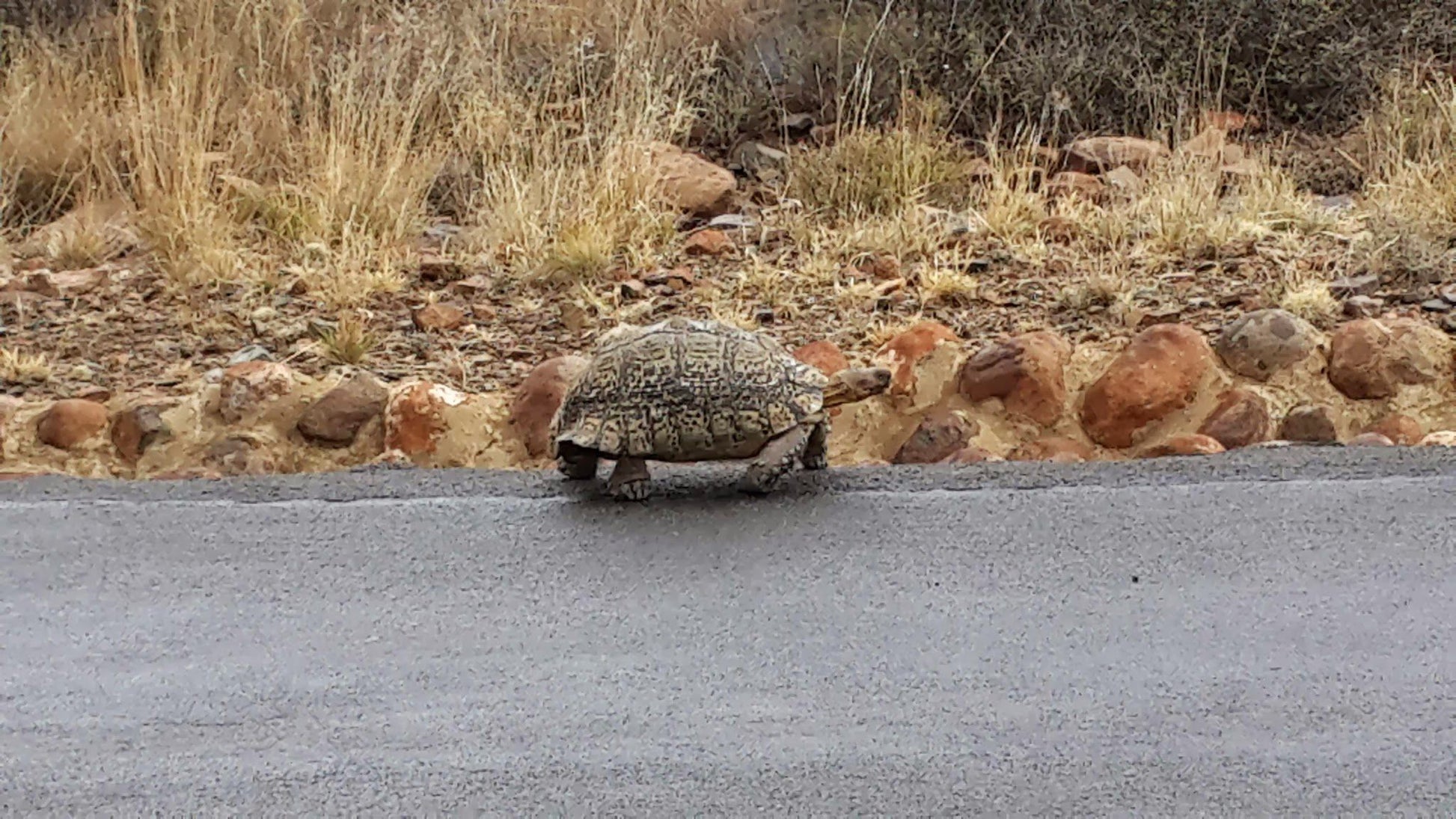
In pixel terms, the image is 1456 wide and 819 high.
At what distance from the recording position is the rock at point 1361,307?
3793mm

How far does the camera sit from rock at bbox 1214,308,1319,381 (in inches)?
141

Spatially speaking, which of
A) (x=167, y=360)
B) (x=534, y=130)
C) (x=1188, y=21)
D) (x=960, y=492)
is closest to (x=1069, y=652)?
(x=960, y=492)

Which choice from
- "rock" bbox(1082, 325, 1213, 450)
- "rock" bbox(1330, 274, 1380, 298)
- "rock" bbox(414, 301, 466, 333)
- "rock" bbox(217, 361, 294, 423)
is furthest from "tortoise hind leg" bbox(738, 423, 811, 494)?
"rock" bbox(1330, 274, 1380, 298)

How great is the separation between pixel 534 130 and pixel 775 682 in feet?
12.0

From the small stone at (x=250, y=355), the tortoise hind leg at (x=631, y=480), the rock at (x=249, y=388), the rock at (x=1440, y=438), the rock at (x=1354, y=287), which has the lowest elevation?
the small stone at (x=250, y=355)

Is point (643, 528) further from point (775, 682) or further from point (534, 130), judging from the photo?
point (534, 130)

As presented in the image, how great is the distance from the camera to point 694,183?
529 cm

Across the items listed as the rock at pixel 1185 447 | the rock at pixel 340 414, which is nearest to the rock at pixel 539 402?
the rock at pixel 340 414

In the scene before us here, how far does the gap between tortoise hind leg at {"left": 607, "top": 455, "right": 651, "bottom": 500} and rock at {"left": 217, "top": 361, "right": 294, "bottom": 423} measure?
1307 mm

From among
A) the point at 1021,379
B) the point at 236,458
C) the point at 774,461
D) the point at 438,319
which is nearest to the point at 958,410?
the point at 1021,379

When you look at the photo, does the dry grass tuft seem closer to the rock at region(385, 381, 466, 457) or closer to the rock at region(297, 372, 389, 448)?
the rock at region(297, 372, 389, 448)

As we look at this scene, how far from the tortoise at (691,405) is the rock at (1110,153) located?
300 cm

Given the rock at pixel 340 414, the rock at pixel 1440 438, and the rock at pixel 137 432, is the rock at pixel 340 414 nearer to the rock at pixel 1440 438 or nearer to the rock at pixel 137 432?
the rock at pixel 137 432

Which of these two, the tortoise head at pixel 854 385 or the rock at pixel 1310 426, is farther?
the rock at pixel 1310 426
